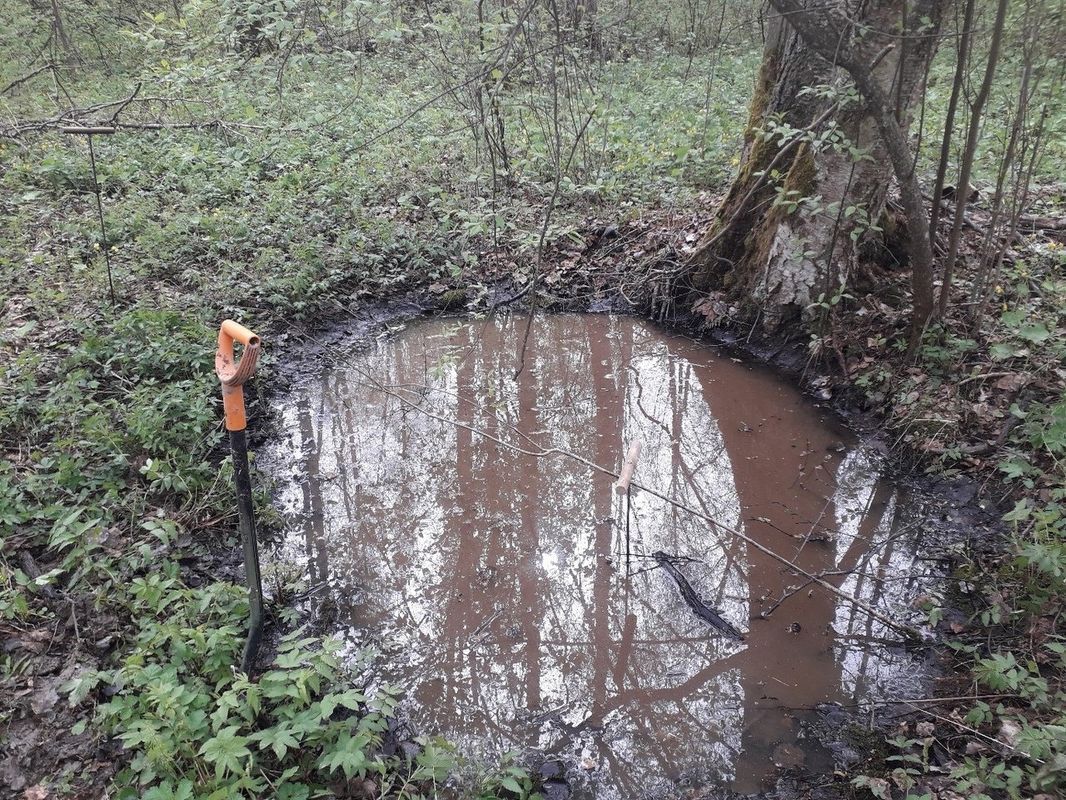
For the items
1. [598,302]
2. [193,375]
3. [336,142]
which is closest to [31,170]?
[336,142]

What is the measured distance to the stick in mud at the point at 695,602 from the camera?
3443 millimetres

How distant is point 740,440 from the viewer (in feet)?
16.1

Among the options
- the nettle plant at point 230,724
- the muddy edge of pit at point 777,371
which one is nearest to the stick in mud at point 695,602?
the muddy edge of pit at point 777,371

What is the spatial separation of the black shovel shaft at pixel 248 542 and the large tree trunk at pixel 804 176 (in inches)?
144

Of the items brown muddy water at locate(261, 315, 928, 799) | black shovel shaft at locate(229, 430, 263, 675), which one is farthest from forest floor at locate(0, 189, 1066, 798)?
black shovel shaft at locate(229, 430, 263, 675)

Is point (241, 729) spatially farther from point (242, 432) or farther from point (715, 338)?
point (715, 338)

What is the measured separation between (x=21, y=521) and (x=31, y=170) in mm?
6032

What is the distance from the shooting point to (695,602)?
3.62 metres

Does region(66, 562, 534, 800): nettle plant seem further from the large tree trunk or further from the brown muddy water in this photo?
the large tree trunk

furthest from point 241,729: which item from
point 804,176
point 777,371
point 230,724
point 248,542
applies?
point 804,176

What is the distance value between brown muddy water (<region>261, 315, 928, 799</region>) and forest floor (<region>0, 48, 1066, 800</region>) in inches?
12.5

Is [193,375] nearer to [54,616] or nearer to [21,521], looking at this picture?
[21,521]

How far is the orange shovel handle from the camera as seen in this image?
96.7 inches

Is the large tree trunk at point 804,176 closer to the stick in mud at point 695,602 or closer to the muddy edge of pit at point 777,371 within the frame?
the muddy edge of pit at point 777,371
